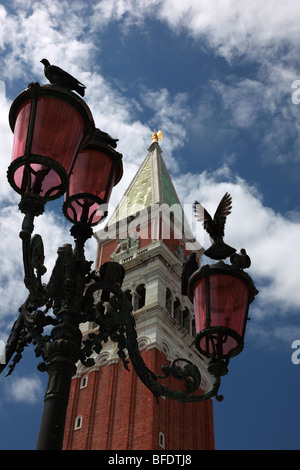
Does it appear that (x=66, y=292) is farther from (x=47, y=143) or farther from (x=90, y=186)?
(x=90, y=186)

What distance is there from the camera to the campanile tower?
81.5 feet

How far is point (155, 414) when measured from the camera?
2462 centimetres

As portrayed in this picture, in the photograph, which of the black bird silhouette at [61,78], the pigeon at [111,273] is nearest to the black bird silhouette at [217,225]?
the pigeon at [111,273]

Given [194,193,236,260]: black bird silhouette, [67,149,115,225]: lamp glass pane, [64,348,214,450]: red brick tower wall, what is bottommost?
[194,193,236,260]: black bird silhouette

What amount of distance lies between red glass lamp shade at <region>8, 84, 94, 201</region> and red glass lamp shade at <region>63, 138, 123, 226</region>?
39.2 inches

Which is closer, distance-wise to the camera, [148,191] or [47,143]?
[47,143]

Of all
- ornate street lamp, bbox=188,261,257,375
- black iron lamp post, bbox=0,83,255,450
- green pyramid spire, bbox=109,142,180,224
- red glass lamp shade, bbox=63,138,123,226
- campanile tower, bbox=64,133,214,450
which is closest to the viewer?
black iron lamp post, bbox=0,83,255,450

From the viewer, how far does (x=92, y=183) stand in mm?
5363

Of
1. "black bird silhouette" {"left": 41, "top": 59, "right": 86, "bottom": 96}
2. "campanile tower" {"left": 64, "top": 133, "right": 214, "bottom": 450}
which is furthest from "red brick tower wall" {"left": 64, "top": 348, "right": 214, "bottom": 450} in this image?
"black bird silhouette" {"left": 41, "top": 59, "right": 86, "bottom": 96}

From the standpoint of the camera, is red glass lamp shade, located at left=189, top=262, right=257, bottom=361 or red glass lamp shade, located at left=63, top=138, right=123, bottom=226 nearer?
red glass lamp shade, located at left=189, top=262, right=257, bottom=361

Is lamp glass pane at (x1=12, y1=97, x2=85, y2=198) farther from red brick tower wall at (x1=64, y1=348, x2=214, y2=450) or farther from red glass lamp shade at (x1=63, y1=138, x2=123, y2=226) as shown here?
red brick tower wall at (x1=64, y1=348, x2=214, y2=450)

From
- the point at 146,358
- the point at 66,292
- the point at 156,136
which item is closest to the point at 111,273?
the point at 66,292

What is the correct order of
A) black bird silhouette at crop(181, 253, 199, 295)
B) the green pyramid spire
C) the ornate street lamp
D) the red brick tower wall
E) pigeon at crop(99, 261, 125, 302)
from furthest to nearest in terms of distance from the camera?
the green pyramid spire
the red brick tower wall
black bird silhouette at crop(181, 253, 199, 295)
pigeon at crop(99, 261, 125, 302)
the ornate street lamp

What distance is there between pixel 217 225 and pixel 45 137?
1.86 m
